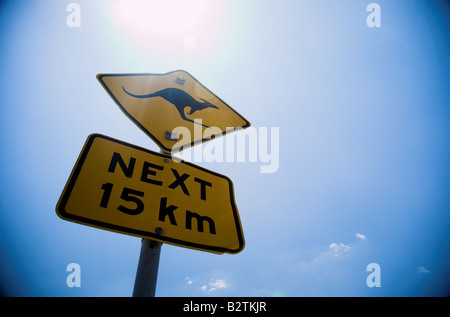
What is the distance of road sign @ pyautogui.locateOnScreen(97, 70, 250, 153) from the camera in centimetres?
134

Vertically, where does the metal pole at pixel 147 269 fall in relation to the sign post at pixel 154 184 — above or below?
below

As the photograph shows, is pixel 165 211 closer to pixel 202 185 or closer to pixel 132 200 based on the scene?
pixel 132 200

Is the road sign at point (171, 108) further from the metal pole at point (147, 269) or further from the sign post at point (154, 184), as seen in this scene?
the metal pole at point (147, 269)

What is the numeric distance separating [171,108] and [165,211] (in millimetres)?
757

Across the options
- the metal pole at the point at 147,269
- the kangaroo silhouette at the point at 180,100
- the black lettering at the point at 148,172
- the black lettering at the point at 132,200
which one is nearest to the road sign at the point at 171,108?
the kangaroo silhouette at the point at 180,100

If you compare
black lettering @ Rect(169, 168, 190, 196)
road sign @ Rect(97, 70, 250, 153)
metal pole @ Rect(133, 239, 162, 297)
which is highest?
→ road sign @ Rect(97, 70, 250, 153)

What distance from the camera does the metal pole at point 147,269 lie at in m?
0.88

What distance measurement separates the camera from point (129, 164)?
112 centimetres

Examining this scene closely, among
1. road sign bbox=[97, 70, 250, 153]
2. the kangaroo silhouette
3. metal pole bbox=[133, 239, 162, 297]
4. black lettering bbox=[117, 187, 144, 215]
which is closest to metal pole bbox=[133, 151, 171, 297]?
metal pole bbox=[133, 239, 162, 297]

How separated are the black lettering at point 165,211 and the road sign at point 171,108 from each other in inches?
14.0

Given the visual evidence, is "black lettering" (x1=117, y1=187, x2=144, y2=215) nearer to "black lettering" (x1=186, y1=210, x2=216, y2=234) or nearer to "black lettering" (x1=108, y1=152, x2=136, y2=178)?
"black lettering" (x1=108, y1=152, x2=136, y2=178)

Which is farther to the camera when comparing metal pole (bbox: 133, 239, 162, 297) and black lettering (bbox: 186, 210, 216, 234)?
black lettering (bbox: 186, 210, 216, 234)
